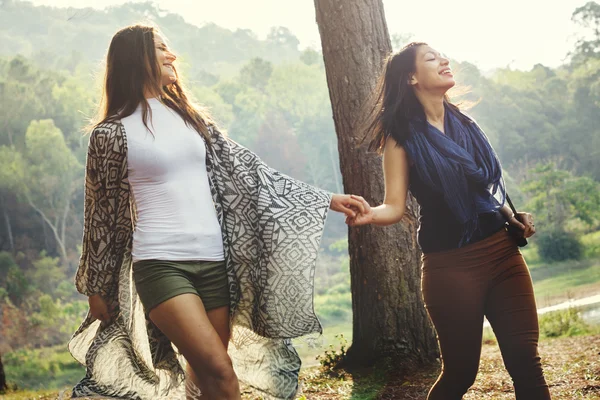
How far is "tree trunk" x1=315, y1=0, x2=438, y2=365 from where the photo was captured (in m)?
5.34

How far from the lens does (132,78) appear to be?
3.07 meters

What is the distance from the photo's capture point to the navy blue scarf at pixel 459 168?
9.35 feet

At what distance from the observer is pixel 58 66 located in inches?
1458

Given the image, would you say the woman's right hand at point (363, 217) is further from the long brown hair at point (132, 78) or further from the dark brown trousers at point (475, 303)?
the long brown hair at point (132, 78)

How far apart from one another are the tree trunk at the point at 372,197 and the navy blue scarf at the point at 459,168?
226cm

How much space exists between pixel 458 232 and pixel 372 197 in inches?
97.6

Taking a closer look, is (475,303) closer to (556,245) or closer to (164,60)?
(164,60)

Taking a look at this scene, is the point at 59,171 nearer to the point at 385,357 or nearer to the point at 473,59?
the point at 473,59

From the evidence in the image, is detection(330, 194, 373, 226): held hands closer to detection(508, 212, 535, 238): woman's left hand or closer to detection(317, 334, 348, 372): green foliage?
detection(508, 212, 535, 238): woman's left hand

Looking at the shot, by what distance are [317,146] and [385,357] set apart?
1263 inches

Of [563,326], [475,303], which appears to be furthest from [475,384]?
[563,326]

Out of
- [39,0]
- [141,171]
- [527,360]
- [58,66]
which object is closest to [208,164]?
[141,171]

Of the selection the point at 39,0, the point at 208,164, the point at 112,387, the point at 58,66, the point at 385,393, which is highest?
the point at 39,0

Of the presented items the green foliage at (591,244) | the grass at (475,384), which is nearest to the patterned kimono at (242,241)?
the grass at (475,384)
